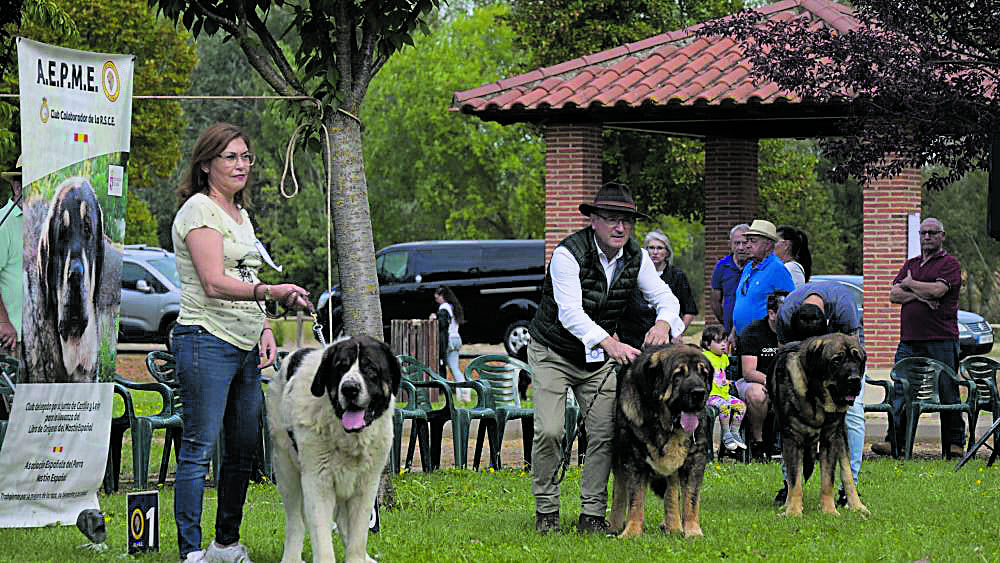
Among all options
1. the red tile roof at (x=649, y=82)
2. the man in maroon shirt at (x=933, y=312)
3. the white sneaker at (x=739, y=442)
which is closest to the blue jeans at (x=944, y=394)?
the man in maroon shirt at (x=933, y=312)

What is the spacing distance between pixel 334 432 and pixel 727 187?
17.0m

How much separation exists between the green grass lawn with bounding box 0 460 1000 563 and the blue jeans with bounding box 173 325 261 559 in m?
0.55

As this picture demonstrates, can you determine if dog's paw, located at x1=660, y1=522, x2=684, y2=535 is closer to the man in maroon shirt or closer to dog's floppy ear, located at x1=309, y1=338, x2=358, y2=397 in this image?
dog's floppy ear, located at x1=309, y1=338, x2=358, y2=397

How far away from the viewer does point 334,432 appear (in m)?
6.35

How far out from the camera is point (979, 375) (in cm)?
1320

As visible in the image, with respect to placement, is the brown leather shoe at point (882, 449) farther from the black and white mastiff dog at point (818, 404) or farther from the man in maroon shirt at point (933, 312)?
the black and white mastiff dog at point (818, 404)

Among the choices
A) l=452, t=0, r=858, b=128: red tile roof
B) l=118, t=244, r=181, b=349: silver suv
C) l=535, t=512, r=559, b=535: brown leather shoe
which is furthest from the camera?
l=118, t=244, r=181, b=349: silver suv

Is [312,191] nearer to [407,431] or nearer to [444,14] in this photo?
[444,14]

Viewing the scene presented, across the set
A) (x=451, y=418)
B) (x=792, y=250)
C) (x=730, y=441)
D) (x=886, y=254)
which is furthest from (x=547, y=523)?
(x=886, y=254)

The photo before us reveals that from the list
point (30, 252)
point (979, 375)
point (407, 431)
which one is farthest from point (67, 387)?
point (979, 375)

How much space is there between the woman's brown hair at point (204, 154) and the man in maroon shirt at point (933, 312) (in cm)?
784

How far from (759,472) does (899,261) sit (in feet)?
22.0

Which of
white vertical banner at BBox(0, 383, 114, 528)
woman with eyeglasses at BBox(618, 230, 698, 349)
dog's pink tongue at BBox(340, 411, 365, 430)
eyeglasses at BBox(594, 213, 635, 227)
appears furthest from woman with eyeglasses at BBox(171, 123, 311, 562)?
woman with eyeglasses at BBox(618, 230, 698, 349)

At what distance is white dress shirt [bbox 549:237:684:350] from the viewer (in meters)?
7.77
